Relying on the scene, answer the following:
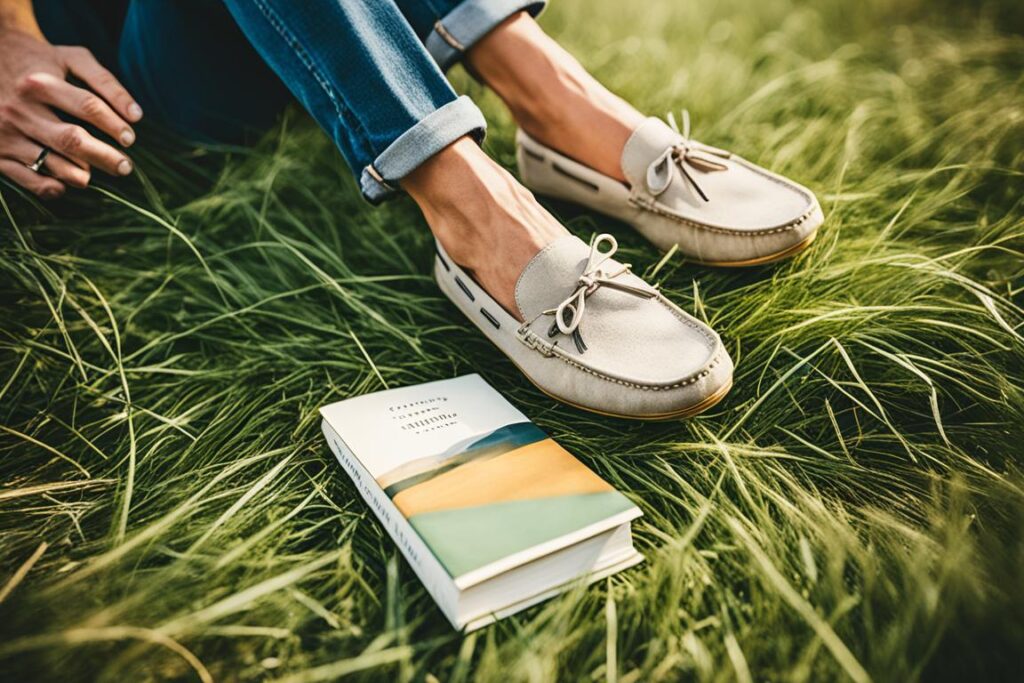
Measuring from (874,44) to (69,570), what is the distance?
8.63ft

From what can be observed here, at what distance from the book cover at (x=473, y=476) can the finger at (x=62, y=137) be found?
0.70 metres

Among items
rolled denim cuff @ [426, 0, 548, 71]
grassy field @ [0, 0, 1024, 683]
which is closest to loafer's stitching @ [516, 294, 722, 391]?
grassy field @ [0, 0, 1024, 683]

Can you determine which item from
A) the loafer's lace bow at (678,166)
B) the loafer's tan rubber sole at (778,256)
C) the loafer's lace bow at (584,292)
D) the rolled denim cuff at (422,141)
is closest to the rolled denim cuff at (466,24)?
the rolled denim cuff at (422,141)

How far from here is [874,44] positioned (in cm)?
213

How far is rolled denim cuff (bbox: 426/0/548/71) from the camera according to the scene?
1.18 meters

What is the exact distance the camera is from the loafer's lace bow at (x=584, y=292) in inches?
37.5

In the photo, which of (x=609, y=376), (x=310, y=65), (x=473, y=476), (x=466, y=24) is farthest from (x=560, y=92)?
(x=473, y=476)

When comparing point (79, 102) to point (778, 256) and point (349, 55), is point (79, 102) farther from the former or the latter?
point (778, 256)

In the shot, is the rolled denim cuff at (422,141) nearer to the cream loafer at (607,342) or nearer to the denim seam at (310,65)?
the denim seam at (310,65)

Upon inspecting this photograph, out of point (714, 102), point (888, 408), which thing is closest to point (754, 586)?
point (888, 408)

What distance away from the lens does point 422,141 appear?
37.9 inches

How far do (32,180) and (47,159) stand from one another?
5cm

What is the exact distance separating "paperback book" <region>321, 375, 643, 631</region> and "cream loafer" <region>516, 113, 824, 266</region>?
490mm

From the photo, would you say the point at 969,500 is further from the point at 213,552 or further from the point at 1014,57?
the point at 1014,57
